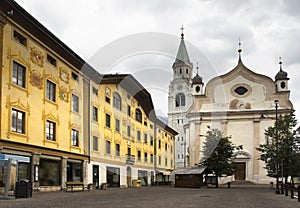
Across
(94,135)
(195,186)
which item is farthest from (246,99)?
(94,135)

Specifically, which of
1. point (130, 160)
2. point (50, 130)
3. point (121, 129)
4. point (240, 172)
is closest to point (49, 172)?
point (50, 130)

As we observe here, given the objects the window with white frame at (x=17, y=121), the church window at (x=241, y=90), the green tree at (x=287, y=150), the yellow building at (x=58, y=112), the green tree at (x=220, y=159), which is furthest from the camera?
the church window at (x=241, y=90)

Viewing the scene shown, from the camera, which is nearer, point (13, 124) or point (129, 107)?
point (13, 124)

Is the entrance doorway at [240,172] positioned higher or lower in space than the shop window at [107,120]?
lower

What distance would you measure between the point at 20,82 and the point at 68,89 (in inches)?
351

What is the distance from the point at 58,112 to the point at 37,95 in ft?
14.1

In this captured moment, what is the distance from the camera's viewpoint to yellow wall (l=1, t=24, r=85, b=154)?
2888 centimetres

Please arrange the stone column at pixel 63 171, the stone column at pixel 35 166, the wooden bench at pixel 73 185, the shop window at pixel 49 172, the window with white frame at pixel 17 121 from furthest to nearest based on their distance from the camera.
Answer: the stone column at pixel 63 171 < the wooden bench at pixel 73 185 < the shop window at pixel 49 172 < the stone column at pixel 35 166 < the window with white frame at pixel 17 121

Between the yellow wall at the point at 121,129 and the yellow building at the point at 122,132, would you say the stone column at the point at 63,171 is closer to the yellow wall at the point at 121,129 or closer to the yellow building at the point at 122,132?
the yellow building at the point at 122,132

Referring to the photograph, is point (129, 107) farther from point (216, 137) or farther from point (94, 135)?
point (216, 137)

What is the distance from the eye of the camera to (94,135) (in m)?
44.9

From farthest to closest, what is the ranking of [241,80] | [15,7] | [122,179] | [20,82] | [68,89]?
[241,80] → [122,179] → [68,89] → [20,82] → [15,7]

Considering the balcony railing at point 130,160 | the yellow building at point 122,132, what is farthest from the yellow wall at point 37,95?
the balcony railing at point 130,160

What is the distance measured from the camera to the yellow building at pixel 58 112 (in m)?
29.4
